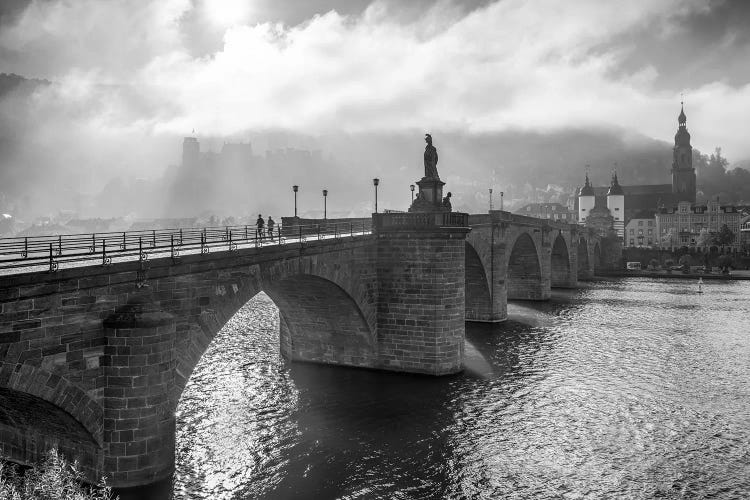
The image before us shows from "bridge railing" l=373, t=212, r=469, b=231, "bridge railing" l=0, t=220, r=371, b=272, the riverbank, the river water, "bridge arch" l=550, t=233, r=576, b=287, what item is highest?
"bridge railing" l=373, t=212, r=469, b=231

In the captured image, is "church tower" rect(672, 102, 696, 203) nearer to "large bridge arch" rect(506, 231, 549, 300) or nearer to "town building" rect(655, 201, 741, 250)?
"town building" rect(655, 201, 741, 250)

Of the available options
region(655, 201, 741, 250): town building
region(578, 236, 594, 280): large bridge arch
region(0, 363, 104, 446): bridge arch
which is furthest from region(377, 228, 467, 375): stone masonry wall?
region(655, 201, 741, 250): town building

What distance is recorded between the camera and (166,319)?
1596cm

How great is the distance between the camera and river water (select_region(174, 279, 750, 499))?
1780cm

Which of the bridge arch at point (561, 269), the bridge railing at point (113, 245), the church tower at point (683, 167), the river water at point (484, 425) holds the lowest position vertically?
the river water at point (484, 425)

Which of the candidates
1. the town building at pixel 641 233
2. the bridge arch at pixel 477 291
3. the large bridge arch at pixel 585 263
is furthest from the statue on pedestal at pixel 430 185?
the town building at pixel 641 233

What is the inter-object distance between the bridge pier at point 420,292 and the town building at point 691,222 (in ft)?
383

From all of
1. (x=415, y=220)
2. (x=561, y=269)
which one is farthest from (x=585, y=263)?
(x=415, y=220)

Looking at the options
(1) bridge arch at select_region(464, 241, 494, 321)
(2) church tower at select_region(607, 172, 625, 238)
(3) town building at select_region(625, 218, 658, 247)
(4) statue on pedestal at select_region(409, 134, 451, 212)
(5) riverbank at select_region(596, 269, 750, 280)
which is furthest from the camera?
(2) church tower at select_region(607, 172, 625, 238)

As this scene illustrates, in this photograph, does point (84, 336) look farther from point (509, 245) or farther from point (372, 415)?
point (509, 245)

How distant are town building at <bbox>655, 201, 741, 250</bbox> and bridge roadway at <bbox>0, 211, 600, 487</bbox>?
117831mm

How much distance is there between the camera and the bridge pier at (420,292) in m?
28.8

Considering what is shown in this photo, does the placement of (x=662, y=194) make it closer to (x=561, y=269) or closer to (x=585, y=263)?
(x=585, y=263)

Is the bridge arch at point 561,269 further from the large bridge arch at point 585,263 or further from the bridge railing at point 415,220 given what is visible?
the bridge railing at point 415,220
